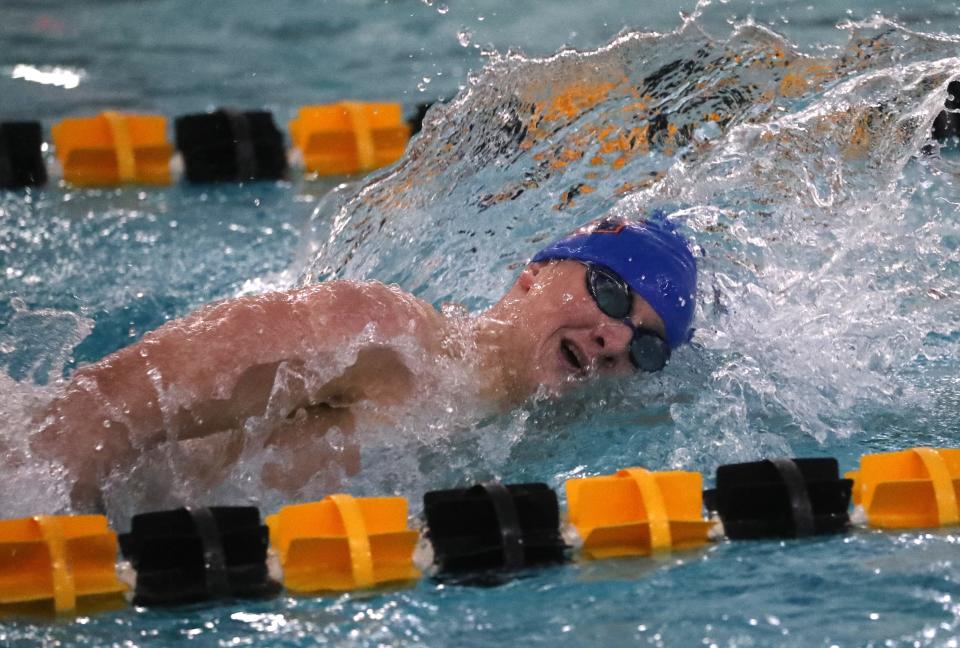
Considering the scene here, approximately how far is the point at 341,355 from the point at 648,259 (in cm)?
70

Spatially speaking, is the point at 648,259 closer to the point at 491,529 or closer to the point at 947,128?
the point at 491,529

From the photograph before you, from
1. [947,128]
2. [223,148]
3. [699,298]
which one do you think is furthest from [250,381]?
[947,128]

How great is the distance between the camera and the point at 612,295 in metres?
2.52

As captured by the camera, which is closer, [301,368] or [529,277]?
[301,368]

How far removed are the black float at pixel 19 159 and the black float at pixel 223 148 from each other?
1.60 ft

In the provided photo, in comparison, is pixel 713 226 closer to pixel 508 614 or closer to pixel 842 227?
pixel 842 227

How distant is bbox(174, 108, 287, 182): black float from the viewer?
4.47 m

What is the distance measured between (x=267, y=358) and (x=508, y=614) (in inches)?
25.5

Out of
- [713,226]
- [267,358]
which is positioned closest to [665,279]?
[713,226]

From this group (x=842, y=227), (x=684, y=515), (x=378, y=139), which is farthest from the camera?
(x=378, y=139)

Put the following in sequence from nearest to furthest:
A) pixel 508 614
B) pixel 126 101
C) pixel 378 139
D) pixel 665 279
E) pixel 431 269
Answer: pixel 508 614 < pixel 665 279 < pixel 431 269 < pixel 378 139 < pixel 126 101

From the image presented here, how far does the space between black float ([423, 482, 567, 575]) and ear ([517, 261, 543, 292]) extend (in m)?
0.69

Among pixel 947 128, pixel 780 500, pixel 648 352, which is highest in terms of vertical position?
pixel 947 128

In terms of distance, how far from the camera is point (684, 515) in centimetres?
A: 208
